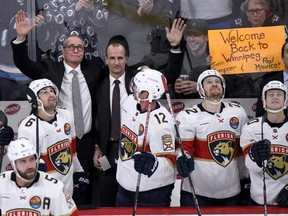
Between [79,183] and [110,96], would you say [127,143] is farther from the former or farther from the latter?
[110,96]

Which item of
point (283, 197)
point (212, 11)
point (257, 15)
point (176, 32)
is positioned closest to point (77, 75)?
point (176, 32)

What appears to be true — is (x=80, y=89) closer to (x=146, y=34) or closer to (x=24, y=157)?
(x=146, y=34)

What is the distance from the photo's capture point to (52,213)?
584 cm

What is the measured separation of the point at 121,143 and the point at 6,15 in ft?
5.53

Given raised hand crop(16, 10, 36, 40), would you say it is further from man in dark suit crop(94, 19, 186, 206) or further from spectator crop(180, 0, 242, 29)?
spectator crop(180, 0, 242, 29)

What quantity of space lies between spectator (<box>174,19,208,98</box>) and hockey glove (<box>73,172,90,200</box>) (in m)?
1.29

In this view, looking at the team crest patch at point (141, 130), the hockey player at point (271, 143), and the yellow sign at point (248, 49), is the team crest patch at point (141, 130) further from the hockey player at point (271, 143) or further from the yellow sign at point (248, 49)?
the yellow sign at point (248, 49)

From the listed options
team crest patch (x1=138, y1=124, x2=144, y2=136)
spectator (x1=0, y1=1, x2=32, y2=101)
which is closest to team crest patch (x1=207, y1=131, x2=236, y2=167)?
team crest patch (x1=138, y1=124, x2=144, y2=136)

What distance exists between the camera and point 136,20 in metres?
7.67

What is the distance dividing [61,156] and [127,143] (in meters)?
0.47

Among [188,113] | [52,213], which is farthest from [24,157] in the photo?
[188,113]

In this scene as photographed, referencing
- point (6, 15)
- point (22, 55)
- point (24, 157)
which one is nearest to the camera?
point (24, 157)

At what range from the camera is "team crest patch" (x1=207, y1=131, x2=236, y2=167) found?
656 cm

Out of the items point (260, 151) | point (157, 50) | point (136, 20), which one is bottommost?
point (260, 151)
